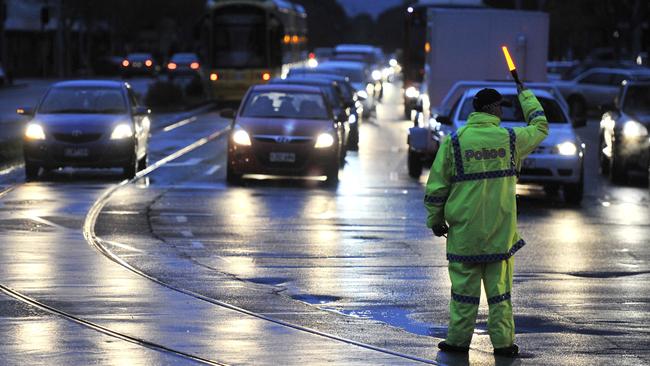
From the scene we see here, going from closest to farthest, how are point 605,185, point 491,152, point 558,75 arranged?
1. point 491,152
2. point 605,185
3. point 558,75

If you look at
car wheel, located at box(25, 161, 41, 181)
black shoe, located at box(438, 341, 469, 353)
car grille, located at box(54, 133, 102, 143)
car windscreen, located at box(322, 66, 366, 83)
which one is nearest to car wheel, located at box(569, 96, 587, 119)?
car windscreen, located at box(322, 66, 366, 83)

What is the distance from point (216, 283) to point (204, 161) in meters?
14.7

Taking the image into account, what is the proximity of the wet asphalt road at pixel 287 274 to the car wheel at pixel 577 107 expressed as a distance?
80.7 ft

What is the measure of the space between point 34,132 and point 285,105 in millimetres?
3854

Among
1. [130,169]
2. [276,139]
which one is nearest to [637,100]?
[276,139]

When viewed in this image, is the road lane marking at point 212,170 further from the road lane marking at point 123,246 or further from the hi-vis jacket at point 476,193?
the hi-vis jacket at point 476,193

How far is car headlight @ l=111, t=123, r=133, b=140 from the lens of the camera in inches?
908

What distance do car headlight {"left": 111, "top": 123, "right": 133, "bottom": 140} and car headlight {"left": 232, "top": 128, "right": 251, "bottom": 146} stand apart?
159 centimetres

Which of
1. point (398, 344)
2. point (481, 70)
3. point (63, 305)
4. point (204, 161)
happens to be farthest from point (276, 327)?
point (481, 70)

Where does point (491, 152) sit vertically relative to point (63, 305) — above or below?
above

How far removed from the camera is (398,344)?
1015 centimetres

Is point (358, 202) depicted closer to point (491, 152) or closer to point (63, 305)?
point (63, 305)

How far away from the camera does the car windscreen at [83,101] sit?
2392 cm

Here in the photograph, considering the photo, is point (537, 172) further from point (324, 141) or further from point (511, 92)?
point (324, 141)
